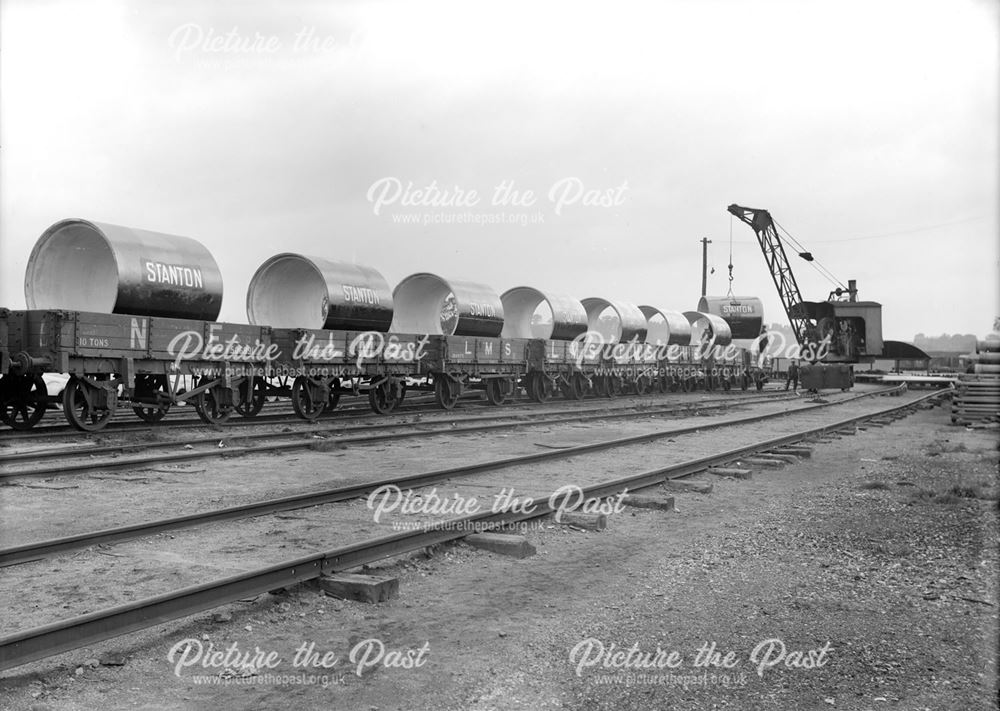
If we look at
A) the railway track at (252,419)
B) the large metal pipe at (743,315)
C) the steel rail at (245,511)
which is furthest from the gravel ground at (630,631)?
the large metal pipe at (743,315)

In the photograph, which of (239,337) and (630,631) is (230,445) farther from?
(630,631)

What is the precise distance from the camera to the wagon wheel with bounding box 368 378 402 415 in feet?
58.1

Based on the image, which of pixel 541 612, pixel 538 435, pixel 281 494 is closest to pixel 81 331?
pixel 281 494

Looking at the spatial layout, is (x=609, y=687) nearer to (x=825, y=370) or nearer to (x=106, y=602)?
(x=106, y=602)

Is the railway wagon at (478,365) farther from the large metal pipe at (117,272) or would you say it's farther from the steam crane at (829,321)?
the steam crane at (829,321)

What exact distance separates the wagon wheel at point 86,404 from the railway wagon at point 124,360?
0.5 inches

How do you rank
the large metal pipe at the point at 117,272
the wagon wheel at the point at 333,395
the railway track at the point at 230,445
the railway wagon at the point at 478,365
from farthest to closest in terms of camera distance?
the railway wagon at the point at 478,365 < the wagon wheel at the point at 333,395 < the large metal pipe at the point at 117,272 < the railway track at the point at 230,445

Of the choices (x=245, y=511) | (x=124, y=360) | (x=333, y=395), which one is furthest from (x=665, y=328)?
(x=245, y=511)

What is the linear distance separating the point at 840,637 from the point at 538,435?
1002 cm

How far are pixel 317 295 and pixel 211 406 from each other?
3630 millimetres

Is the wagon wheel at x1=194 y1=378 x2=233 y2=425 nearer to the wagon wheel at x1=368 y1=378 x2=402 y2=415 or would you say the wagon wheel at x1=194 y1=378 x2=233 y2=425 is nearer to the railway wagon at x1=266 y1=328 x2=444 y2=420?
the railway wagon at x1=266 y1=328 x2=444 y2=420

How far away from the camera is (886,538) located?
6645mm

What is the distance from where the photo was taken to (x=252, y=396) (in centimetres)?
1522

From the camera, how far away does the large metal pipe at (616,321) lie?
95.4 ft
